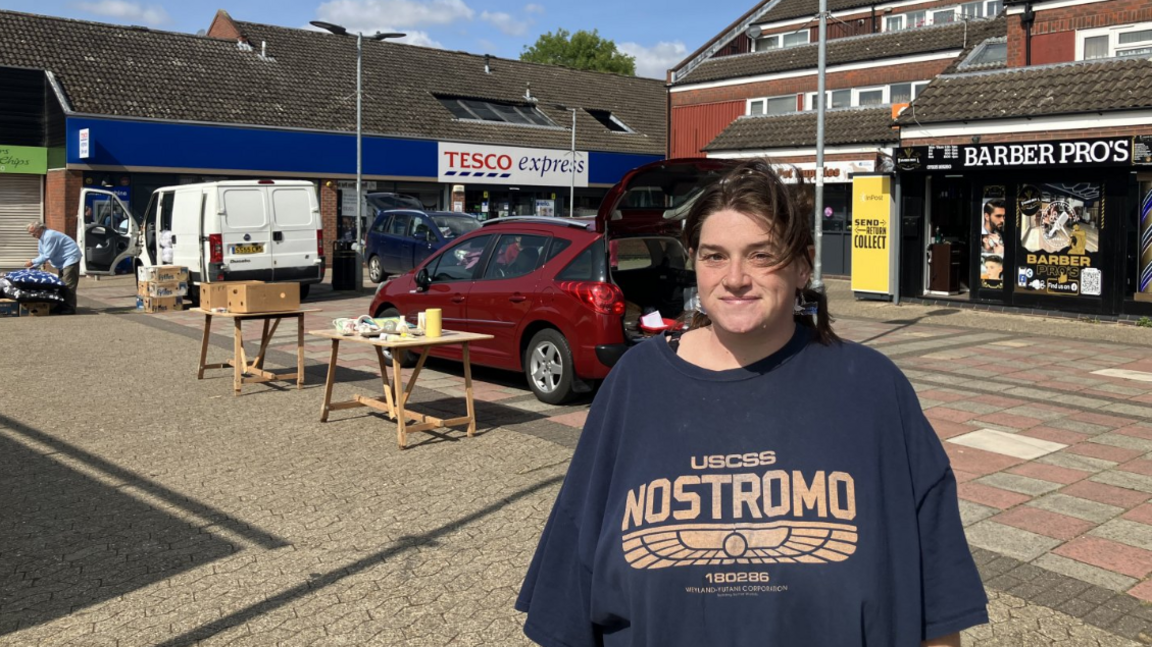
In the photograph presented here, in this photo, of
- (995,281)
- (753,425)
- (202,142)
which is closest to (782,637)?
(753,425)

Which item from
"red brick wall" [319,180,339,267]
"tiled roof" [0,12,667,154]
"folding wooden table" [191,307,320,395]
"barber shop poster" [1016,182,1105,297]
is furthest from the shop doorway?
"tiled roof" [0,12,667,154]

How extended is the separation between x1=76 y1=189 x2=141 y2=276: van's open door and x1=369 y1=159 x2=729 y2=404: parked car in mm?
18465

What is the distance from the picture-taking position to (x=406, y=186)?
36656mm

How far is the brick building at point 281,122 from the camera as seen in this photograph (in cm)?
3048

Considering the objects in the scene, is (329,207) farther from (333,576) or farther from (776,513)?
(776,513)

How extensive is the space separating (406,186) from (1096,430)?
100 ft

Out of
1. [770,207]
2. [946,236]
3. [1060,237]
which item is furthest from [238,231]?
[770,207]

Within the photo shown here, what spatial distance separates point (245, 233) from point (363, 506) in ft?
47.0

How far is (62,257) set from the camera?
18.3 metres

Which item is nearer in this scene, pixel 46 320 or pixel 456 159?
pixel 46 320

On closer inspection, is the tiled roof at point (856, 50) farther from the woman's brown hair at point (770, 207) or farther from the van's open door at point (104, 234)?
the woman's brown hair at point (770, 207)

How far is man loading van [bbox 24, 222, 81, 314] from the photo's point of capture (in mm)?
17812

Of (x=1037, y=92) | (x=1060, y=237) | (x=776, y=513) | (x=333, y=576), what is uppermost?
(x=1037, y=92)

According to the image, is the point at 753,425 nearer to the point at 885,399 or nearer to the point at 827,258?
the point at 885,399
